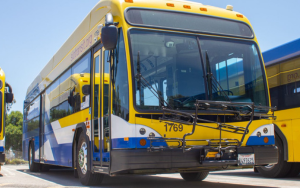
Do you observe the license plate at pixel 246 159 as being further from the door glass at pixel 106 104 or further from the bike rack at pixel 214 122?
the door glass at pixel 106 104

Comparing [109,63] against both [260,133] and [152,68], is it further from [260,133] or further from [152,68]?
[260,133]

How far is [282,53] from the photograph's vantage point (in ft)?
35.7

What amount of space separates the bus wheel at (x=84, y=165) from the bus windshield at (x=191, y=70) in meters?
2.45

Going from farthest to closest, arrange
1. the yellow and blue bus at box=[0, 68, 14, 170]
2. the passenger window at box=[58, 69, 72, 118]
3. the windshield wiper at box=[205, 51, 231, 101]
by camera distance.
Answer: the yellow and blue bus at box=[0, 68, 14, 170], the passenger window at box=[58, 69, 72, 118], the windshield wiper at box=[205, 51, 231, 101]

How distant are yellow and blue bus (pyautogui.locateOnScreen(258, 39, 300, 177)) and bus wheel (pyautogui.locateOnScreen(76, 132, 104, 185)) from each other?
16.0 ft

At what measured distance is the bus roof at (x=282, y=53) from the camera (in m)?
10.4

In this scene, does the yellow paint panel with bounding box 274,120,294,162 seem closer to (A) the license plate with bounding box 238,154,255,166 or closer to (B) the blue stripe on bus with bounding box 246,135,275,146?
(B) the blue stripe on bus with bounding box 246,135,275,146

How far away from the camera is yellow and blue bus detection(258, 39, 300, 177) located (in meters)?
10.1

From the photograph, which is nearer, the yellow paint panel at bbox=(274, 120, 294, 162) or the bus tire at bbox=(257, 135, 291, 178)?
the yellow paint panel at bbox=(274, 120, 294, 162)

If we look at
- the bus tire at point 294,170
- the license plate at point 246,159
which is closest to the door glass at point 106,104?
the license plate at point 246,159

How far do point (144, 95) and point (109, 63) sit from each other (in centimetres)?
111

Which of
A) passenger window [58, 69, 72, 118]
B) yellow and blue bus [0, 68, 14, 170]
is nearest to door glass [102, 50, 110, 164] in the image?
passenger window [58, 69, 72, 118]

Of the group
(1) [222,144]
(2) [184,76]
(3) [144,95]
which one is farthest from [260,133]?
(3) [144,95]

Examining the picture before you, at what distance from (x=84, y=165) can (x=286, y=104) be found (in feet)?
17.7
